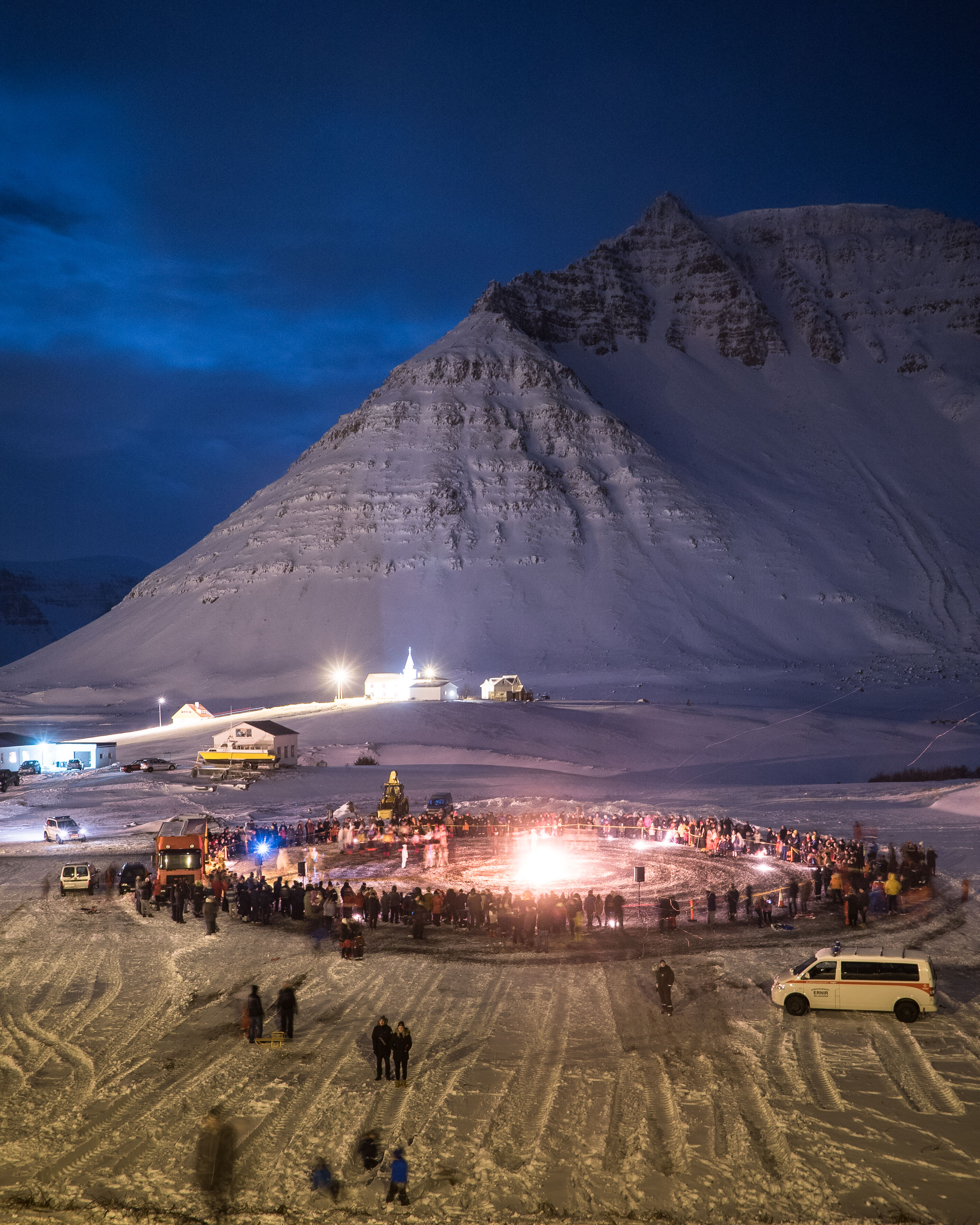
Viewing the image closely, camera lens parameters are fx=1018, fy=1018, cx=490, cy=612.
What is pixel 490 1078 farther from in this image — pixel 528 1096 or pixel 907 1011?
pixel 907 1011

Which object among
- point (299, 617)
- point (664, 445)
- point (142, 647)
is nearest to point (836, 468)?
point (664, 445)

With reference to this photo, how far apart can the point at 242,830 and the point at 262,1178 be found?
27.6m

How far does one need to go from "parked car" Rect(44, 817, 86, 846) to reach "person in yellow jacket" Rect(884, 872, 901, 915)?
2863 centimetres

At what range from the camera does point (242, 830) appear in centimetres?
3862

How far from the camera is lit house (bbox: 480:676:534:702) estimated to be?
87438mm

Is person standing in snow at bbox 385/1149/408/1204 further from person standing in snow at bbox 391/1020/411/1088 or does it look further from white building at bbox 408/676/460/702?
white building at bbox 408/676/460/702

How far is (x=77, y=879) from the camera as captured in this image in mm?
28422

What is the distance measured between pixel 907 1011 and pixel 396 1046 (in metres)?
8.79

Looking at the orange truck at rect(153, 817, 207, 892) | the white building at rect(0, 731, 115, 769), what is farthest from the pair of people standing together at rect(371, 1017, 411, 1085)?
the white building at rect(0, 731, 115, 769)

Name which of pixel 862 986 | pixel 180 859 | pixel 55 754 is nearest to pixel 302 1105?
pixel 862 986

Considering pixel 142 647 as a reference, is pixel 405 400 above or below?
above

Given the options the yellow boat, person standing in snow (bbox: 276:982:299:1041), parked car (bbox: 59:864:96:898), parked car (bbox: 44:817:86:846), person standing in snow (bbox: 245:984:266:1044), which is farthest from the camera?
the yellow boat

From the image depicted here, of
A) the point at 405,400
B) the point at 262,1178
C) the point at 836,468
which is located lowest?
the point at 262,1178

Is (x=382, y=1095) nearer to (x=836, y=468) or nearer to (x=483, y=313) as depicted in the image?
(x=836, y=468)
